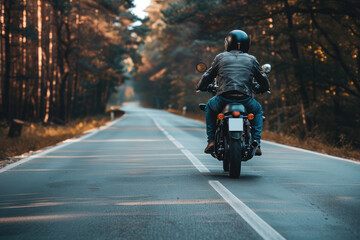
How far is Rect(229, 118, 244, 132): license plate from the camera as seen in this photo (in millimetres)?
7121

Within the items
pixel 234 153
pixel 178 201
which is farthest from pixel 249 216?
pixel 234 153

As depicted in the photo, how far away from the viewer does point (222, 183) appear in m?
7.11

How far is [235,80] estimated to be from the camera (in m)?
7.47

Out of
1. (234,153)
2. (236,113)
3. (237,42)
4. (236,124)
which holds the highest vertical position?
(237,42)

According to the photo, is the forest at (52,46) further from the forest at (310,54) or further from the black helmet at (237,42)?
the black helmet at (237,42)

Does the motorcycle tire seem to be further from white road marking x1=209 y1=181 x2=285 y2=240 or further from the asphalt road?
white road marking x1=209 y1=181 x2=285 y2=240

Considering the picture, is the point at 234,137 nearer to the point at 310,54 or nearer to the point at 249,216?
the point at 249,216

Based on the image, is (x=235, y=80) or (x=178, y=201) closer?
(x=178, y=201)

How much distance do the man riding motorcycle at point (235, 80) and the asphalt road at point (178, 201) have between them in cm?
98

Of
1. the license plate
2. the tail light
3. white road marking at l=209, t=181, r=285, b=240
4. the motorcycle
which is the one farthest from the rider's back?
white road marking at l=209, t=181, r=285, b=240

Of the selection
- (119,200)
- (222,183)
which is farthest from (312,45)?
(119,200)

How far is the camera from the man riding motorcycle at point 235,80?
295 inches

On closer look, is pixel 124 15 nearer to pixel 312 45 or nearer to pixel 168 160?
pixel 312 45

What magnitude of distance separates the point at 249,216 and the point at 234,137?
2.32 m
